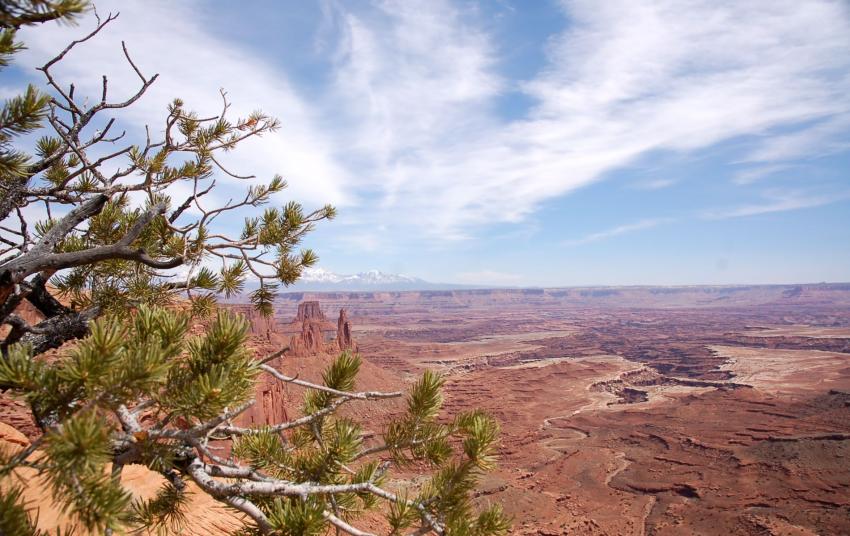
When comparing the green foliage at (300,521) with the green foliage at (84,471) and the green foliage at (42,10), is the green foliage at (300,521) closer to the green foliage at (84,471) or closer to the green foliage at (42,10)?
the green foliage at (84,471)

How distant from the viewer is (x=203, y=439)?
6.36 ft

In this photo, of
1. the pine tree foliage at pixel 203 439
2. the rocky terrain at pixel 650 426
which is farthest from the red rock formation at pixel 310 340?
the pine tree foliage at pixel 203 439

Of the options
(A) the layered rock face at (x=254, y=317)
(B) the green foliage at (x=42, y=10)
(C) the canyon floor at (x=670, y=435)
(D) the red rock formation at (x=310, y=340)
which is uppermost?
(B) the green foliage at (x=42, y=10)

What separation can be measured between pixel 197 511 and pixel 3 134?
6247 millimetres

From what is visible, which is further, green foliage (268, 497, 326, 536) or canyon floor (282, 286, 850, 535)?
canyon floor (282, 286, 850, 535)

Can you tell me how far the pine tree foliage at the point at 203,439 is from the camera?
1.35 m

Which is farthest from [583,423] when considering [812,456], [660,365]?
[660,365]

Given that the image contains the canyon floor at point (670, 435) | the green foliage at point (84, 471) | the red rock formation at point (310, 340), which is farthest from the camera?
the red rock formation at point (310, 340)

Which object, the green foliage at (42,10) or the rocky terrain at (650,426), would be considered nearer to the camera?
the green foliage at (42,10)

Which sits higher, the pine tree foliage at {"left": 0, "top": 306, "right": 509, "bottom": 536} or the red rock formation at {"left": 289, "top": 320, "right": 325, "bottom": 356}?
the pine tree foliage at {"left": 0, "top": 306, "right": 509, "bottom": 536}

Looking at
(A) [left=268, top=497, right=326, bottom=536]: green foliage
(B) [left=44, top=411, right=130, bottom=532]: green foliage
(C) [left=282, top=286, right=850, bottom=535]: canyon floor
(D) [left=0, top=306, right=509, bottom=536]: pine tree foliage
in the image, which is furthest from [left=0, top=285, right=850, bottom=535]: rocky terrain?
(B) [left=44, top=411, right=130, bottom=532]: green foliage

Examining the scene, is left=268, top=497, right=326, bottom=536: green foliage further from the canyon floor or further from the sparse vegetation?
the canyon floor

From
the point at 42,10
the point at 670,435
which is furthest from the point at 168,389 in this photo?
the point at 670,435

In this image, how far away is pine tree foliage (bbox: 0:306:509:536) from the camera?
1.35 m
